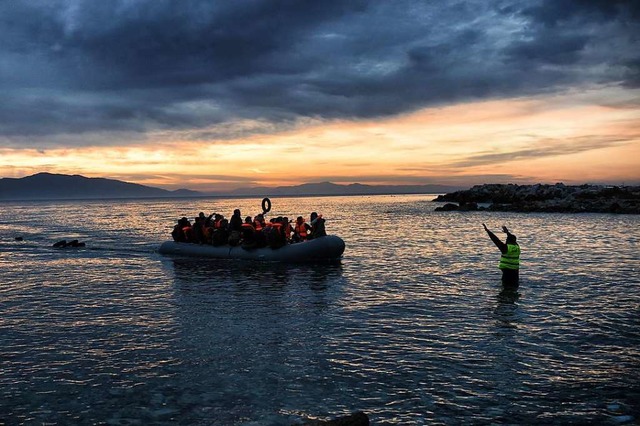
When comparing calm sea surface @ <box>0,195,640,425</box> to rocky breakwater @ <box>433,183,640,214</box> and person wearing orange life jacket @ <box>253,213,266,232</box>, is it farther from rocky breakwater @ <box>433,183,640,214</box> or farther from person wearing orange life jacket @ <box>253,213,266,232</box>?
rocky breakwater @ <box>433,183,640,214</box>

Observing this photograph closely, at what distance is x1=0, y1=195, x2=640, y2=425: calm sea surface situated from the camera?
304 inches

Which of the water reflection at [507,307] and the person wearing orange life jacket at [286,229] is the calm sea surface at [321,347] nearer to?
the water reflection at [507,307]

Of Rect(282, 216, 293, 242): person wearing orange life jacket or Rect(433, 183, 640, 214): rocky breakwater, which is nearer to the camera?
Rect(282, 216, 293, 242): person wearing orange life jacket

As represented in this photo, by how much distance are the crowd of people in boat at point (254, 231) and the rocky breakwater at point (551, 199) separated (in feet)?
167

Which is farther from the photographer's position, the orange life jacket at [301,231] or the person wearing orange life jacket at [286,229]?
the orange life jacket at [301,231]

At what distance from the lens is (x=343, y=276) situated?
20.4 meters

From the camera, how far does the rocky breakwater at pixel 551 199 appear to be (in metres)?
64.8

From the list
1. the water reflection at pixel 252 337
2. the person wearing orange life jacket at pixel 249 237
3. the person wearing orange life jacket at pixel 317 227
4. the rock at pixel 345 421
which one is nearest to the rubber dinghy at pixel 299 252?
the person wearing orange life jacket at pixel 249 237

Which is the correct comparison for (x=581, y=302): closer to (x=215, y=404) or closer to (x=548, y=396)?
(x=548, y=396)

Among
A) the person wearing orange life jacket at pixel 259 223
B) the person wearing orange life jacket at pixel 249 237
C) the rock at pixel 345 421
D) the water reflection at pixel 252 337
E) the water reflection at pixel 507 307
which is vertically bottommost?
the water reflection at pixel 252 337

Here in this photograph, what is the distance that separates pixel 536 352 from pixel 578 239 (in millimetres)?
26558

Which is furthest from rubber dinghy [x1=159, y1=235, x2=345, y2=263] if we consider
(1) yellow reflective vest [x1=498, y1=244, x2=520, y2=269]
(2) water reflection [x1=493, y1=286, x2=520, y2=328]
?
(1) yellow reflective vest [x1=498, y1=244, x2=520, y2=269]

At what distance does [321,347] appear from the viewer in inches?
422

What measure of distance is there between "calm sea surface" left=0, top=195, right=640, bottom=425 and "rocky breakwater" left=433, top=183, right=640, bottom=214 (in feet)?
161
